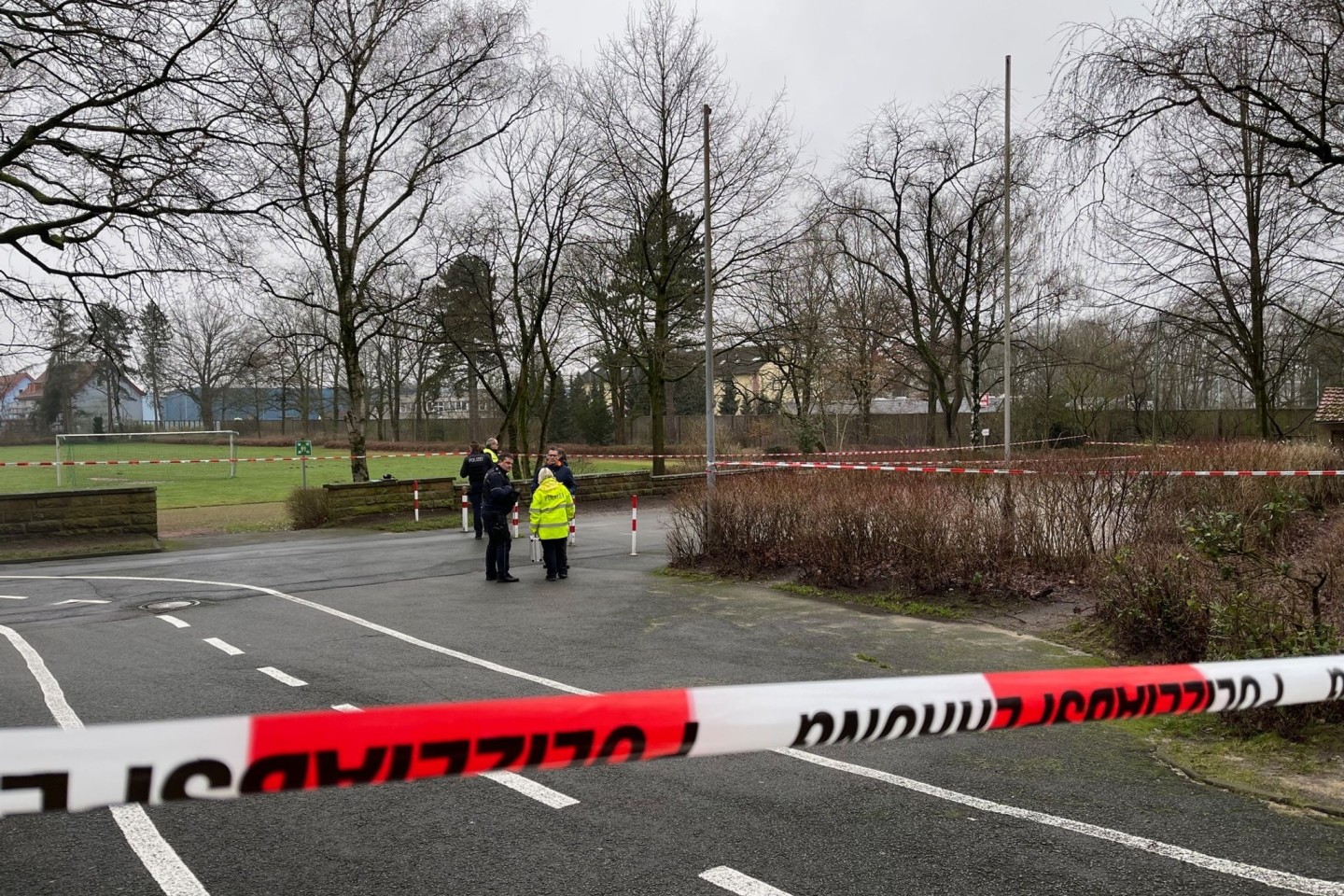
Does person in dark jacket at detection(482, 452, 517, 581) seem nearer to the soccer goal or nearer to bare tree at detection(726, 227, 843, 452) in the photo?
bare tree at detection(726, 227, 843, 452)

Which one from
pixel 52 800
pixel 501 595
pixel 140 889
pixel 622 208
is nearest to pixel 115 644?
pixel 501 595

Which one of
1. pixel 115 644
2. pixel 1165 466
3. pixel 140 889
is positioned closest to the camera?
pixel 140 889

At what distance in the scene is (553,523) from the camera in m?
13.0

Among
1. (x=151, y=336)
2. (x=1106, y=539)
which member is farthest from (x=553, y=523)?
(x=1106, y=539)

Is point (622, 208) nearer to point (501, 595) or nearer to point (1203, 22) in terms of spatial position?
point (501, 595)

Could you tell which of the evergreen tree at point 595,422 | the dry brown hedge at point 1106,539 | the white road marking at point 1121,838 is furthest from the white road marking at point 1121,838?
the evergreen tree at point 595,422

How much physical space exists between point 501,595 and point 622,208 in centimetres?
1793

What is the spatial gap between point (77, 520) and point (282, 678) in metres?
14.3

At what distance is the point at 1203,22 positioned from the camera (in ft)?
30.0

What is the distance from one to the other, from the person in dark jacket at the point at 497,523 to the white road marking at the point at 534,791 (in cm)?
785

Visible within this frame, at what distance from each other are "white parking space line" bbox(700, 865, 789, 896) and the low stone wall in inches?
702

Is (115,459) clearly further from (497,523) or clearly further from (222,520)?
(497,523)

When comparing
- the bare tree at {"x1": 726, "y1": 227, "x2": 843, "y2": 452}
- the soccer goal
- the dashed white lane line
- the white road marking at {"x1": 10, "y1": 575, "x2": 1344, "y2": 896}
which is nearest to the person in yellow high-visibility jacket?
the dashed white lane line

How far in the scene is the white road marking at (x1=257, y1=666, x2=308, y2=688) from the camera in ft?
23.5
